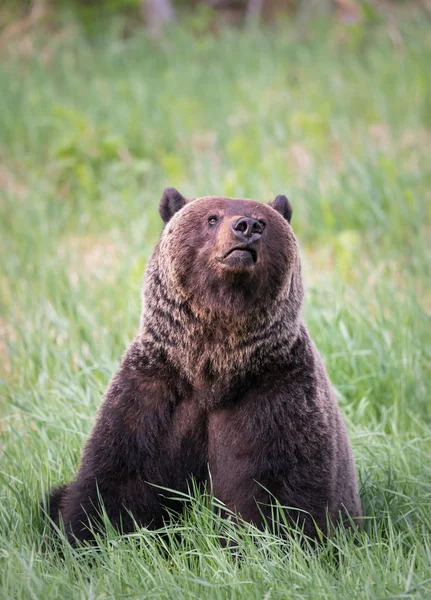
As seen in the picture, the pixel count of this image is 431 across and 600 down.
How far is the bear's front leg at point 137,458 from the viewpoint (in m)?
3.39

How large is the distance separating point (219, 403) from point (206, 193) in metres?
4.21

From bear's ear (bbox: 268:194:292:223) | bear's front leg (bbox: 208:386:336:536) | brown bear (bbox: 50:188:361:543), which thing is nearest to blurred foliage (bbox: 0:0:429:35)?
bear's ear (bbox: 268:194:292:223)

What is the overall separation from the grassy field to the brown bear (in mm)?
161

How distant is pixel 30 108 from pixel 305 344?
7591 millimetres

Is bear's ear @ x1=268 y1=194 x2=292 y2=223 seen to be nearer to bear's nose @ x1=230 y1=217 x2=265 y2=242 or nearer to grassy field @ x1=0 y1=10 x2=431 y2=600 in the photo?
bear's nose @ x1=230 y1=217 x2=265 y2=242

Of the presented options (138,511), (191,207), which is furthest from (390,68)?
(138,511)

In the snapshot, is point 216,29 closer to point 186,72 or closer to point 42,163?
point 186,72

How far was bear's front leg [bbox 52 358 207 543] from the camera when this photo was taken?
3.39 meters

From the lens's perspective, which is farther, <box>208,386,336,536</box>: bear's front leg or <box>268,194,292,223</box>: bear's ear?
<box>268,194,292,223</box>: bear's ear

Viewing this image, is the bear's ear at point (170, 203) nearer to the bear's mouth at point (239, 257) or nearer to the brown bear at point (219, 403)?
the brown bear at point (219, 403)

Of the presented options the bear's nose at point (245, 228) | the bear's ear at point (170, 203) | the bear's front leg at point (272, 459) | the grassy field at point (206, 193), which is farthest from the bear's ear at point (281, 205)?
the grassy field at point (206, 193)

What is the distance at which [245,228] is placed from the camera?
3205mm

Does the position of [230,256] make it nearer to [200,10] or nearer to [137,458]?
[137,458]

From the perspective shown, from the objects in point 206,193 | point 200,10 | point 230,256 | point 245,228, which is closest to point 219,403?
point 230,256
